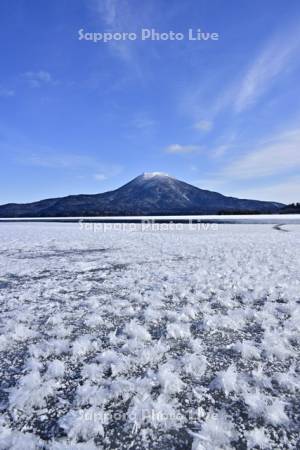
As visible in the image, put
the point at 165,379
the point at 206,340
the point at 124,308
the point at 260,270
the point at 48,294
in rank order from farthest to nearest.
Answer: the point at 260,270, the point at 48,294, the point at 124,308, the point at 206,340, the point at 165,379

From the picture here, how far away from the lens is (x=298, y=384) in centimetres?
282

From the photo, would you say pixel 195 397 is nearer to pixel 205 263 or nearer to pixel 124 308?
pixel 124 308

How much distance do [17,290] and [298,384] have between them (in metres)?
5.91

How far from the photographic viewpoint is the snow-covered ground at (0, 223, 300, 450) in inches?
89.2

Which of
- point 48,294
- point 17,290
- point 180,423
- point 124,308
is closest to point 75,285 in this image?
point 48,294

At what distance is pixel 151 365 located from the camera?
320 centimetres

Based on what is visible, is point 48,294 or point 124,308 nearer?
point 124,308

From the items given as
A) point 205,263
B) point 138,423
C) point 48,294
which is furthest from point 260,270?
point 138,423

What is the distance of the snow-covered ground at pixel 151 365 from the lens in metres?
2.27

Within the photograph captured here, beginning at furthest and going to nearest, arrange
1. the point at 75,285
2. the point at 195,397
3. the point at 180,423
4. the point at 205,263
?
the point at 205,263 < the point at 75,285 < the point at 195,397 < the point at 180,423

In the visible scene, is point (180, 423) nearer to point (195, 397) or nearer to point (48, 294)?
point (195, 397)

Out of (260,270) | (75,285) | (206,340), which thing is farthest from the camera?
(260,270)

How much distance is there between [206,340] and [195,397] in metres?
1.22

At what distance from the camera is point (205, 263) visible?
9094 millimetres
